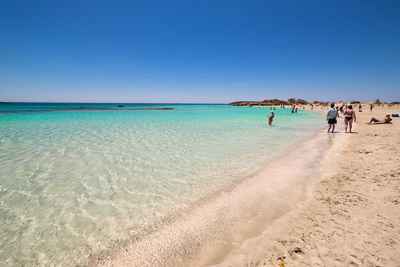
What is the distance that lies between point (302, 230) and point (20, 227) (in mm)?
4768

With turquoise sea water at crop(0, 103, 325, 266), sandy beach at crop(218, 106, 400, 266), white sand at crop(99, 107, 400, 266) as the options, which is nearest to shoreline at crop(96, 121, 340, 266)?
white sand at crop(99, 107, 400, 266)

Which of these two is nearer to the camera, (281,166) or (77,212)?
(77,212)

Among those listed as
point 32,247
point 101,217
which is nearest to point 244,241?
point 101,217

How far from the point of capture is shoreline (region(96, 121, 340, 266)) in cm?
228

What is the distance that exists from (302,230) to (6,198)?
6087mm

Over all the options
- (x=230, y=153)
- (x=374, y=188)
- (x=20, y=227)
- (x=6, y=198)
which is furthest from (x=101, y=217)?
(x=374, y=188)

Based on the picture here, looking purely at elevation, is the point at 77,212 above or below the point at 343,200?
below

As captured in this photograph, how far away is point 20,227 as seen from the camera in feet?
9.48

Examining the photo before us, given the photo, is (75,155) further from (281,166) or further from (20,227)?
(281,166)

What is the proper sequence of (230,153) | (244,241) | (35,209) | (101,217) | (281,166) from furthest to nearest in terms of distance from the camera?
(230,153)
(281,166)
(35,209)
(101,217)
(244,241)

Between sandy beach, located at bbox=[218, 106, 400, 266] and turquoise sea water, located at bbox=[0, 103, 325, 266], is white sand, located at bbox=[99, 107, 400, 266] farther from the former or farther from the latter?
turquoise sea water, located at bbox=[0, 103, 325, 266]

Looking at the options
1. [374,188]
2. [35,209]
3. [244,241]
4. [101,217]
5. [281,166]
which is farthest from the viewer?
[281,166]

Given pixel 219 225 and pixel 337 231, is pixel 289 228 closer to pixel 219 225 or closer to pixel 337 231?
pixel 337 231

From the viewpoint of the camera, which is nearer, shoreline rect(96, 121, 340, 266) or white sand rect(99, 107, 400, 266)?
white sand rect(99, 107, 400, 266)
